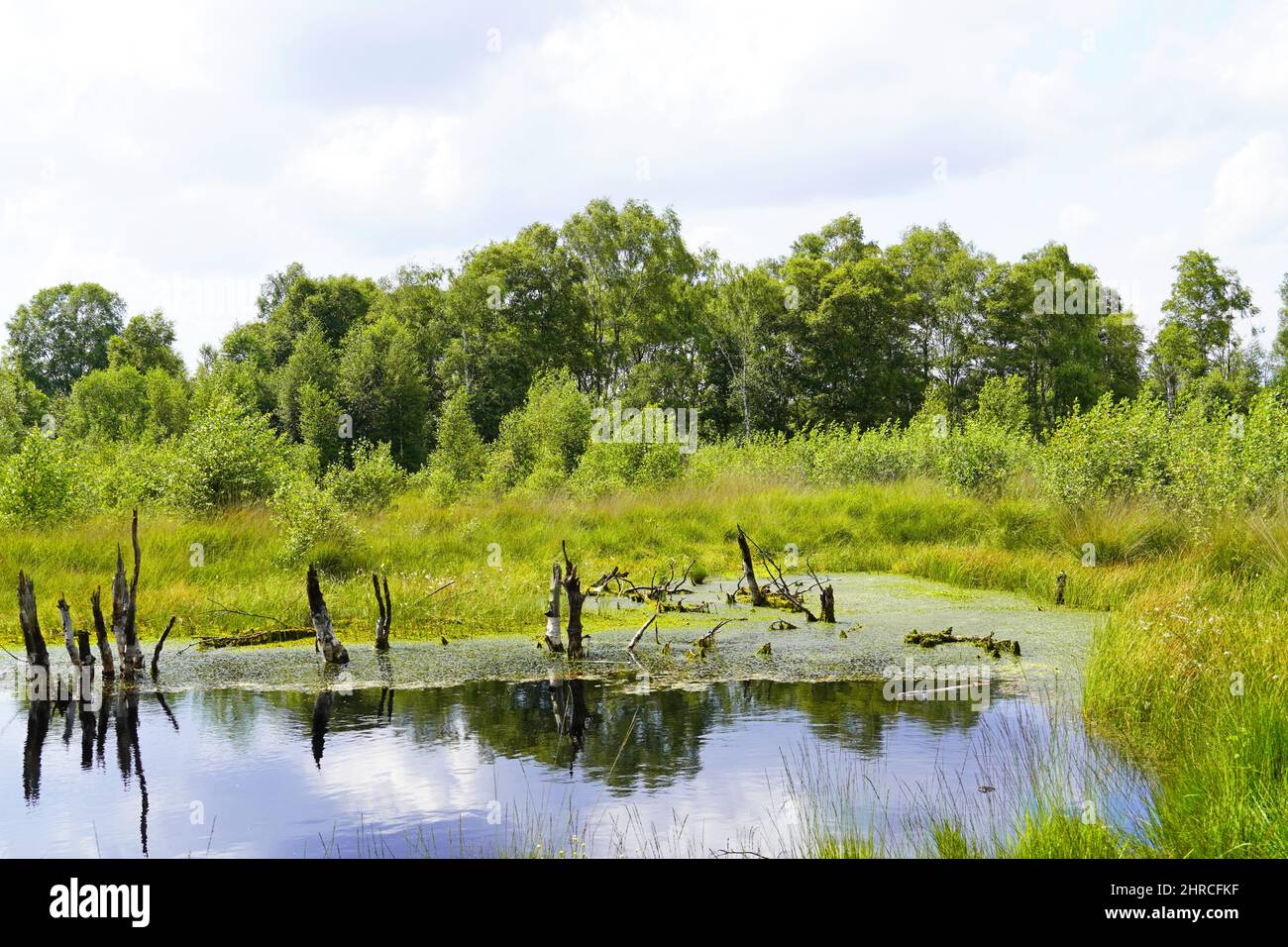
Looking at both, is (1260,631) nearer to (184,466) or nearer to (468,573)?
(468,573)

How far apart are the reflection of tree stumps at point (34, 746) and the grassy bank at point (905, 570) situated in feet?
8.99

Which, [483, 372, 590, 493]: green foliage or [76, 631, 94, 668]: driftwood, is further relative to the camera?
[483, 372, 590, 493]: green foliage

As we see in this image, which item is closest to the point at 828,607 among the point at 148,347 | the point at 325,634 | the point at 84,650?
the point at 325,634

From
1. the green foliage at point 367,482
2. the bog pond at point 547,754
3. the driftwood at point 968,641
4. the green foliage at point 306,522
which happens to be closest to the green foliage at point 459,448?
the green foliage at point 367,482

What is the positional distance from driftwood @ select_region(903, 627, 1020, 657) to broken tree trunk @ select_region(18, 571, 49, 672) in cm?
791

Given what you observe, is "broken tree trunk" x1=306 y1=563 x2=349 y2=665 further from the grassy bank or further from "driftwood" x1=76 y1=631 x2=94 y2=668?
"driftwood" x1=76 y1=631 x2=94 y2=668

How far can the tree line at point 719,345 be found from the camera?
156 feet

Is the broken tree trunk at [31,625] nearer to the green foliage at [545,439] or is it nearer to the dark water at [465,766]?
the dark water at [465,766]

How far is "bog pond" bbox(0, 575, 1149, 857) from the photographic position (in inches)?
220

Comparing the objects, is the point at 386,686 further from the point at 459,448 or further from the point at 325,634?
the point at 459,448

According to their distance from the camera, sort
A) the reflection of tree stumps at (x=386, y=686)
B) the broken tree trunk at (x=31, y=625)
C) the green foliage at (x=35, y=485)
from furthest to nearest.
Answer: the green foliage at (x=35, y=485) → the broken tree trunk at (x=31, y=625) → the reflection of tree stumps at (x=386, y=686)

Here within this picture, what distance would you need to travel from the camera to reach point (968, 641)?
10.6 meters

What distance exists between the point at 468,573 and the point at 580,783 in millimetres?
7624

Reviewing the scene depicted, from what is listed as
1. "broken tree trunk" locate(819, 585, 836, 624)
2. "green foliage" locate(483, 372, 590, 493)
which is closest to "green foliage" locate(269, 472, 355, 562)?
"broken tree trunk" locate(819, 585, 836, 624)
